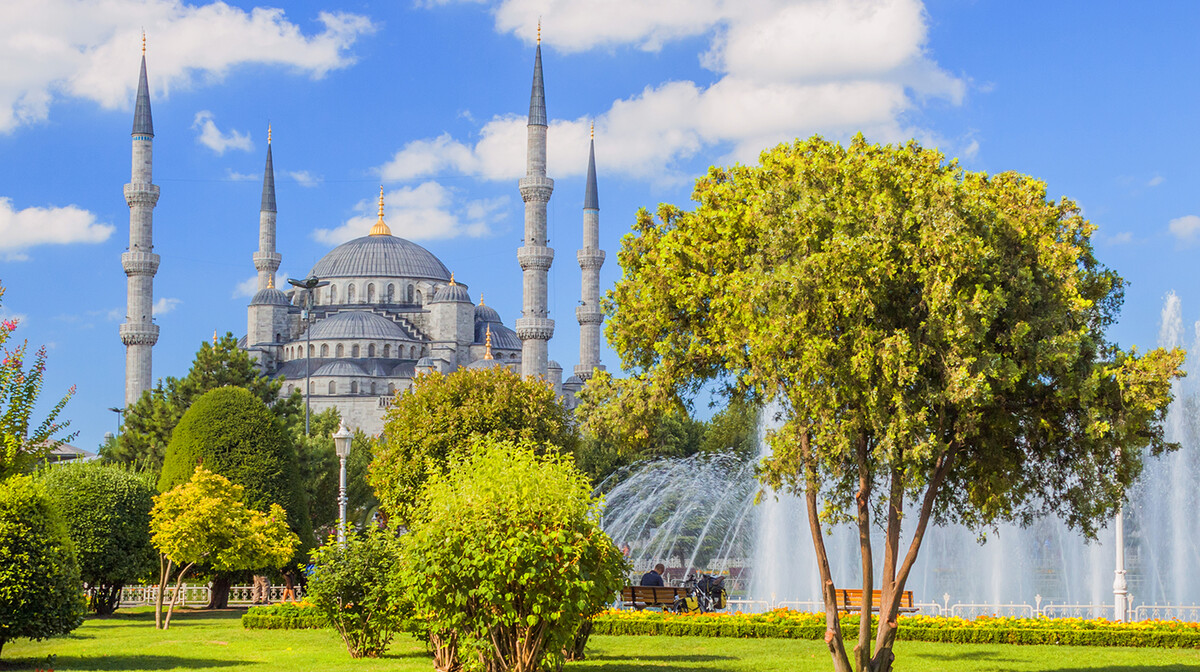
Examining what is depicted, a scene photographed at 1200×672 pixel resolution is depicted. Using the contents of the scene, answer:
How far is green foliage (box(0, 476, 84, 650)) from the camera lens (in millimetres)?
12695

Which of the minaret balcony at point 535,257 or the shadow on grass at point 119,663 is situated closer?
the shadow on grass at point 119,663

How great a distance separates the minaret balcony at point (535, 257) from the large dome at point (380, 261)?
904 inches

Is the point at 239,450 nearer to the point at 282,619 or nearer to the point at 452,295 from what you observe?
the point at 282,619

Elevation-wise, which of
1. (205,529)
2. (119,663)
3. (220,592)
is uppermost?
(205,529)

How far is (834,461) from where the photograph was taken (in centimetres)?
1119

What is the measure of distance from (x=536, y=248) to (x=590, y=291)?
26.9ft

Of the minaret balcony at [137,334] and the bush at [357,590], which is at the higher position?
the minaret balcony at [137,334]

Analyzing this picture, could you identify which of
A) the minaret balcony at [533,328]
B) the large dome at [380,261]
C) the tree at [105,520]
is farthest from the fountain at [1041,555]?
the large dome at [380,261]

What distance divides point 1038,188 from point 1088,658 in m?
5.74

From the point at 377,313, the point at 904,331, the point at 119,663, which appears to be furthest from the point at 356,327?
the point at 904,331

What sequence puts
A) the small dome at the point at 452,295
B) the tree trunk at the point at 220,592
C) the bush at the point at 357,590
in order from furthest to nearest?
the small dome at the point at 452,295 → the tree trunk at the point at 220,592 → the bush at the point at 357,590

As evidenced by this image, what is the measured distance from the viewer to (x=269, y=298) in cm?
7769

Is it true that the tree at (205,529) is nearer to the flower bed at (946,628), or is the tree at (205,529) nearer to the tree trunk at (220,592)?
the tree trunk at (220,592)

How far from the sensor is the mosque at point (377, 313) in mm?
59594
